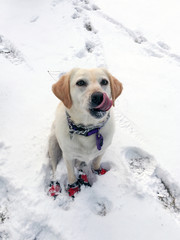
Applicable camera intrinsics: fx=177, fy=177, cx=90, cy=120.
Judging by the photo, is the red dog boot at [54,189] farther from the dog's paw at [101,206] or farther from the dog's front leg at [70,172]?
the dog's paw at [101,206]

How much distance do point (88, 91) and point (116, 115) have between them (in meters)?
1.70

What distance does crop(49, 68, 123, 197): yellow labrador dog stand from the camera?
161cm

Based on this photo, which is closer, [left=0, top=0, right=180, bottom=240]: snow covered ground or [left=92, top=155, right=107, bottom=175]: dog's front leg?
[left=0, top=0, right=180, bottom=240]: snow covered ground

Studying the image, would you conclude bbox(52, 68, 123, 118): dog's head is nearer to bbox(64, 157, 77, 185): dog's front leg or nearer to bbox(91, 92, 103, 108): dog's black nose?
bbox(91, 92, 103, 108): dog's black nose

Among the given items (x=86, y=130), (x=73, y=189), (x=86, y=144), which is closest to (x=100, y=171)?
(x=73, y=189)

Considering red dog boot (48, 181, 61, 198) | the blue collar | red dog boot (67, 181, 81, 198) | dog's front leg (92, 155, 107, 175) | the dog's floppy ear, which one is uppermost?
the dog's floppy ear

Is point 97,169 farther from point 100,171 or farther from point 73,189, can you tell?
point 73,189

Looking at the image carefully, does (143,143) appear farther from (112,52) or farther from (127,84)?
(112,52)

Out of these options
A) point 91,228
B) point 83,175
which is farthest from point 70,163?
point 91,228

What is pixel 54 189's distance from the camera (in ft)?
7.64

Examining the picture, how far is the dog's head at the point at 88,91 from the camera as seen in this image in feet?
5.14

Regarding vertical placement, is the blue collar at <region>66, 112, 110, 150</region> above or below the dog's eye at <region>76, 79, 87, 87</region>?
below

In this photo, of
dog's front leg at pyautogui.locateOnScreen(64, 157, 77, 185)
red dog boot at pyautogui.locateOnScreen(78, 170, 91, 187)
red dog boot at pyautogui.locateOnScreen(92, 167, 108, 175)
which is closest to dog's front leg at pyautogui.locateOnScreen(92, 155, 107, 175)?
red dog boot at pyautogui.locateOnScreen(92, 167, 108, 175)

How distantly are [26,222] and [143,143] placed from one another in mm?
1972
